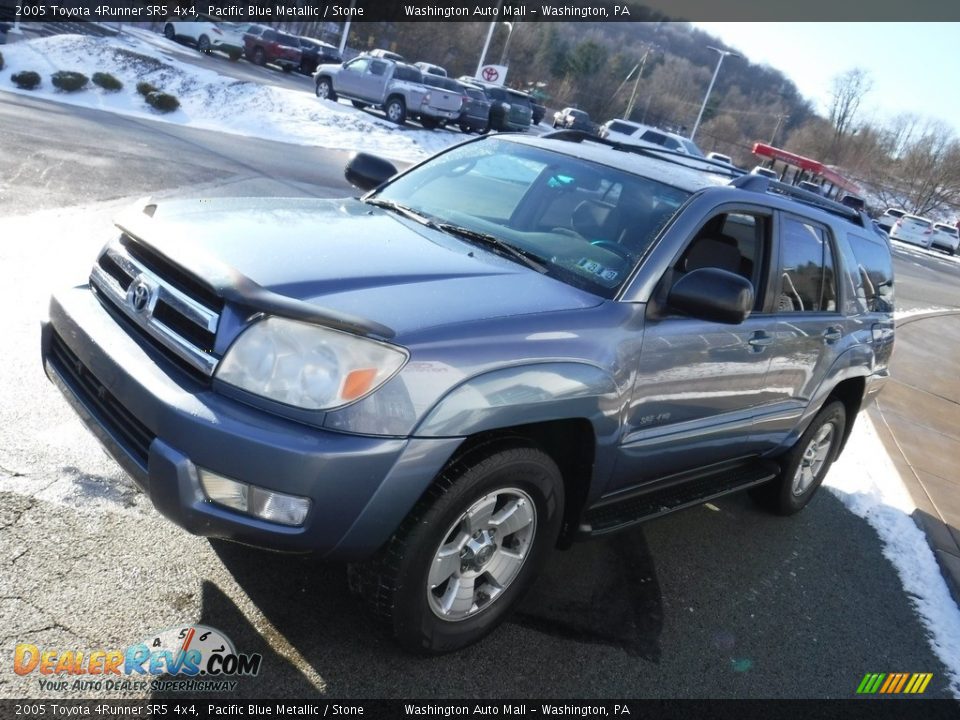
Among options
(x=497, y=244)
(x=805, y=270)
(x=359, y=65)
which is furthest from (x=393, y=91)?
(x=497, y=244)

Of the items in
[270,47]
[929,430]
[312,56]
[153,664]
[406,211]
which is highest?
[406,211]

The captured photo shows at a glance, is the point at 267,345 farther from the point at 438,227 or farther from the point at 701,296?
the point at 701,296

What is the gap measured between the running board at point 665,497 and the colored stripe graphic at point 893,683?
104 centimetres

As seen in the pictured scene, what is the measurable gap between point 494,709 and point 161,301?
184 centimetres

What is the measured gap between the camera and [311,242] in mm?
3172

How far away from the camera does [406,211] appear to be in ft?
13.1

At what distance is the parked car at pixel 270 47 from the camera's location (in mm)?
37656

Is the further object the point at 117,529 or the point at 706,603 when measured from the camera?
the point at 706,603

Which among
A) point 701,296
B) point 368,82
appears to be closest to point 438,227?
point 701,296

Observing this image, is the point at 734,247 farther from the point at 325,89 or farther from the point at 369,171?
the point at 325,89

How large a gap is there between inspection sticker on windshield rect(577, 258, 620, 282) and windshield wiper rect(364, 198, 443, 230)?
27.1 inches

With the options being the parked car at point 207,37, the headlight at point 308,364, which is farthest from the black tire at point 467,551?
the parked car at point 207,37

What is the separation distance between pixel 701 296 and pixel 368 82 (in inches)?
945

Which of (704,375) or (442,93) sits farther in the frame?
(442,93)
